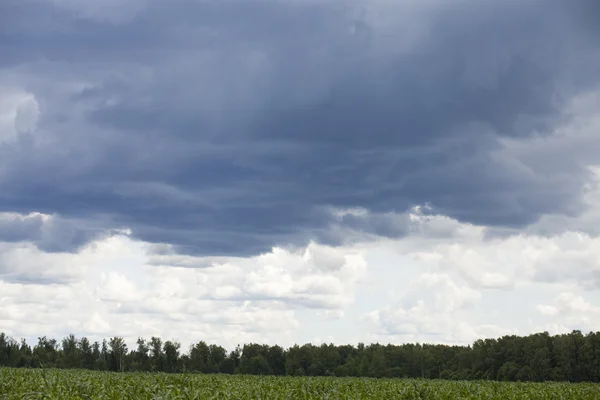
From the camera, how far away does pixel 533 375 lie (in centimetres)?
11806

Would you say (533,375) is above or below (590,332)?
below

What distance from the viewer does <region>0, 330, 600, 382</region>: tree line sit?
119m

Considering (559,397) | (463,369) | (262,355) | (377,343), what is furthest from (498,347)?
(559,397)

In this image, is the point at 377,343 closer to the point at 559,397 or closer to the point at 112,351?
the point at 112,351

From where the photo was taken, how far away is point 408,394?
34781 millimetres

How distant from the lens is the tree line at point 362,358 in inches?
4700

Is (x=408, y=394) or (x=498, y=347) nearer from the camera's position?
(x=408, y=394)

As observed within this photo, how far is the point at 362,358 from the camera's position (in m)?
157

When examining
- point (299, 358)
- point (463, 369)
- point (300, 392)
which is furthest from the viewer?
point (299, 358)

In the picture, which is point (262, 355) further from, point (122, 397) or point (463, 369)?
point (122, 397)

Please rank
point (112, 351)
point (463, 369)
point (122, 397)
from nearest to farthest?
point (122, 397), point (463, 369), point (112, 351)

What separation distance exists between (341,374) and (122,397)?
12565 cm

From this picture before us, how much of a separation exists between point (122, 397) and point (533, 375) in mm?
104469

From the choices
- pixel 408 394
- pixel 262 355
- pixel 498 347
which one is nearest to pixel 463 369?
pixel 498 347
